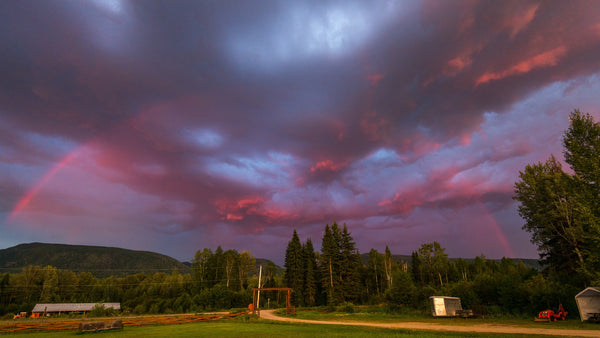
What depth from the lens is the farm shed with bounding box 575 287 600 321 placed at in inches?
893

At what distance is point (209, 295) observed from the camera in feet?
229

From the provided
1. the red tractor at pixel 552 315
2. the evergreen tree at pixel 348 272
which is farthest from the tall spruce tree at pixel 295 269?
the red tractor at pixel 552 315

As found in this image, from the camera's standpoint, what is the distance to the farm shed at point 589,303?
74.4 ft

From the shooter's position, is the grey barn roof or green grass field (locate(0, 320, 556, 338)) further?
the grey barn roof

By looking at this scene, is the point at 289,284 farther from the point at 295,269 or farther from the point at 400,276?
the point at 400,276

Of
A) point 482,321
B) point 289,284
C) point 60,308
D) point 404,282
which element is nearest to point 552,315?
point 482,321

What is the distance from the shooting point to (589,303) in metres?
23.0

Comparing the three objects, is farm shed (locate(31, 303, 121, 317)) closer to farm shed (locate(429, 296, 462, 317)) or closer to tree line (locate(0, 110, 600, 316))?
tree line (locate(0, 110, 600, 316))

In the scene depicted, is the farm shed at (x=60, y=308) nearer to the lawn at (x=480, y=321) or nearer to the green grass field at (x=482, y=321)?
the lawn at (x=480, y=321)

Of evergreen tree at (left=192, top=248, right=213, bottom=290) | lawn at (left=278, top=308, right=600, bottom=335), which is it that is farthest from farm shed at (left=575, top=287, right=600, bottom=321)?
evergreen tree at (left=192, top=248, right=213, bottom=290)

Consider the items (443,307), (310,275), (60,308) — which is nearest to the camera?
(443,307)

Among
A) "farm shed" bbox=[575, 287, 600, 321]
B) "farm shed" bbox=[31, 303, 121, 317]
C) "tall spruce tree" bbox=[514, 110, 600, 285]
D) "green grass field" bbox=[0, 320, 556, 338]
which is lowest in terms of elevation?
"farm shed" bbox=[31, 303, 121, 317]

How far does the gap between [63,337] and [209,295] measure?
53.6 metres

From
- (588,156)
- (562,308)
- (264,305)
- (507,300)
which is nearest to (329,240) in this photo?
(264,305)
